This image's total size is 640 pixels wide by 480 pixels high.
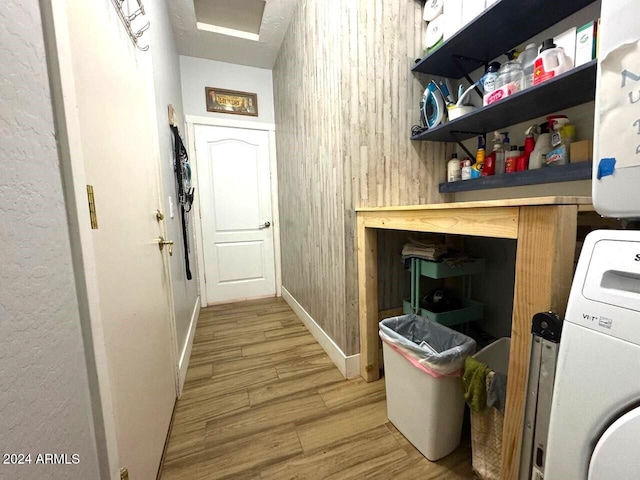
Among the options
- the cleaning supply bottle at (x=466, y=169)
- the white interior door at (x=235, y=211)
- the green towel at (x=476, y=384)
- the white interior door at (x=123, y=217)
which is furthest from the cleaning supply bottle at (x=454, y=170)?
the white interior door at (x=235, y=211)

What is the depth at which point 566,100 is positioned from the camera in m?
1.11

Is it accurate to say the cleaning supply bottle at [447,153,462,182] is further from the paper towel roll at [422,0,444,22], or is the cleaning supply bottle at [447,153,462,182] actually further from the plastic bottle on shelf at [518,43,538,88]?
the paper towel roll at [422,0,444,22]

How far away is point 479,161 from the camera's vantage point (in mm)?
1547

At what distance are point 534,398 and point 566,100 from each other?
123cm

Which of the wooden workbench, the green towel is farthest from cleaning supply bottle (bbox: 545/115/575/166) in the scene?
the green towel

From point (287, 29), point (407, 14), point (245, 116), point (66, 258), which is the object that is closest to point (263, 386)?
point (66, 258)

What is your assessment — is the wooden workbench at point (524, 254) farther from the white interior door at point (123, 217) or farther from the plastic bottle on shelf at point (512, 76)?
the white interior door at point (123, 217)

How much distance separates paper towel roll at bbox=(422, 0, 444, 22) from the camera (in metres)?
1.44

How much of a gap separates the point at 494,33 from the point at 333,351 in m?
1.97

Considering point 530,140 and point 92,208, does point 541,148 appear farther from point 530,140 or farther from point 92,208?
point 92,208

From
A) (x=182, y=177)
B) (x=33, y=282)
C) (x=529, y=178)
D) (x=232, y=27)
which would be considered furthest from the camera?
(x=232, y=27)

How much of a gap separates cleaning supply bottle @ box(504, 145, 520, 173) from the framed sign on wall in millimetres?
2492

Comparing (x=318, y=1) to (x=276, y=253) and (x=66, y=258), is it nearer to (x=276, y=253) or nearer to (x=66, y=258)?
(x=66, y=258)

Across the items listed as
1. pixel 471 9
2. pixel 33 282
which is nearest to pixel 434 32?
pixel 471 9
